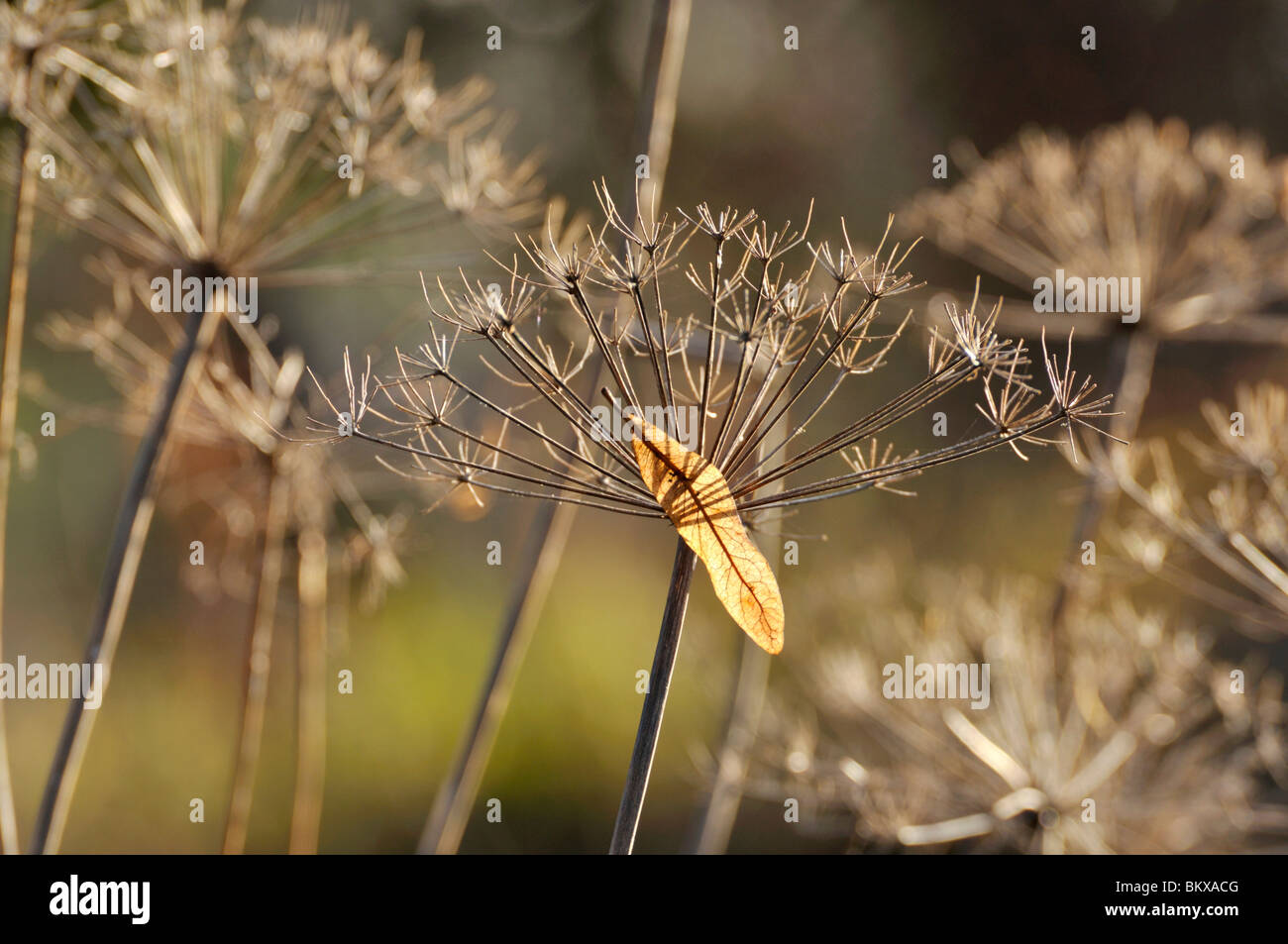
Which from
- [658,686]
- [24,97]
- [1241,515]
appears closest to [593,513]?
[1241,515]

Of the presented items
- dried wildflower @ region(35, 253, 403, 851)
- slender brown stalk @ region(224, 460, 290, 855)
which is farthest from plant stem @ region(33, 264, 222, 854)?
slender brown stalk @ region(224, 460, 290, 855)

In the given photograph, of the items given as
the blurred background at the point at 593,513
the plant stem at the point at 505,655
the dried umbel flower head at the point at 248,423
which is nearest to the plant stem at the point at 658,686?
the plant stem at the point at 505,655

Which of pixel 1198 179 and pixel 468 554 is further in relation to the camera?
pixel 468 554

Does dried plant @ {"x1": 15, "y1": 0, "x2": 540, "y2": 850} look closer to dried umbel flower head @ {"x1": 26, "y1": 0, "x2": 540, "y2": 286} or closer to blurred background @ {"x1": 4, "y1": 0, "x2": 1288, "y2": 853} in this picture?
dried umbel flower head @ {"x1": 26, "y1": 0, "x2": 540, "y2": 286}

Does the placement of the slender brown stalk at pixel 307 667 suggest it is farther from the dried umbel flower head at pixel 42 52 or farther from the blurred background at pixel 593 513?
the blurred background at pixel 593 513
